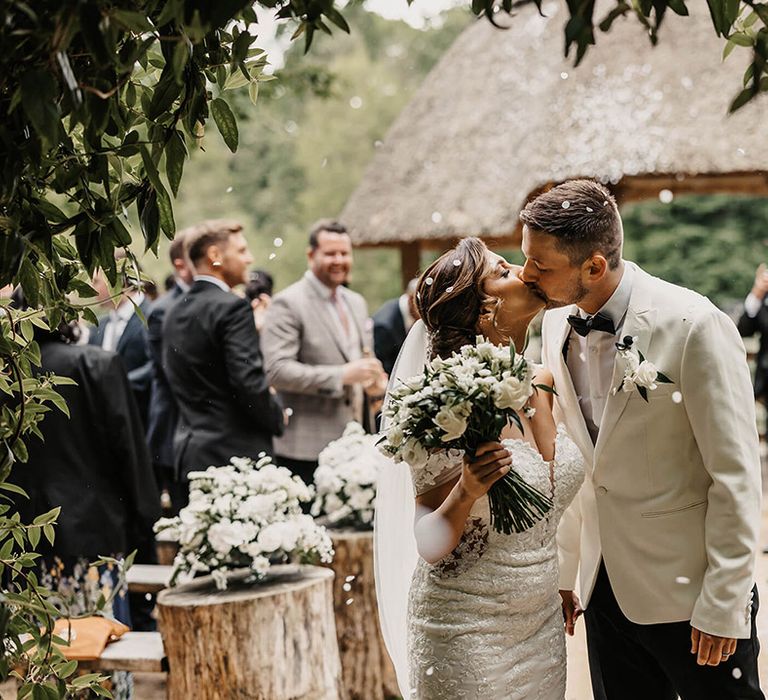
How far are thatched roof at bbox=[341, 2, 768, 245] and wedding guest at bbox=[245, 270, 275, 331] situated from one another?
3576mm

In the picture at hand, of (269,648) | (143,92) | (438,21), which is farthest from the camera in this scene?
(438,21)

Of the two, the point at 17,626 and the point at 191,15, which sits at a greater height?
the point at 191,15

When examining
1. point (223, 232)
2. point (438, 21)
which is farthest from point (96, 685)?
point (438, 21)

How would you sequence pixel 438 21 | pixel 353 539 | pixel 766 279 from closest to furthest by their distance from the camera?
pixel 353 539 < pixel 766 279 < pixel 438 21

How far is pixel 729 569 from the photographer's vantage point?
106 inches

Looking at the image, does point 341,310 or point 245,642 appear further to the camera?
point 341,310

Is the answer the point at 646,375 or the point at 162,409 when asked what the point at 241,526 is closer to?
the point at 646,375

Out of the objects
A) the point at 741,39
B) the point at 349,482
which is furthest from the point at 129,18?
the point at 349,482

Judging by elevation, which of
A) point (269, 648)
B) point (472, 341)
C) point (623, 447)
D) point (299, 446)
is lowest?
point (269, 648)

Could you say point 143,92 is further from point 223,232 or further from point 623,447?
point 223,232

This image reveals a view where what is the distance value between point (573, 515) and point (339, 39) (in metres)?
33.8

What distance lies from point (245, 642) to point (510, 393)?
88.6 inches

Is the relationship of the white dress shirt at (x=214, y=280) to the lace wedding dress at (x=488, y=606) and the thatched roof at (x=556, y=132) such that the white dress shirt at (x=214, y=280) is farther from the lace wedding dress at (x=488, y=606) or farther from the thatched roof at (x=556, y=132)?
the thatched roof at (x=556, y=132)

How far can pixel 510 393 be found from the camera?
2523 mm
